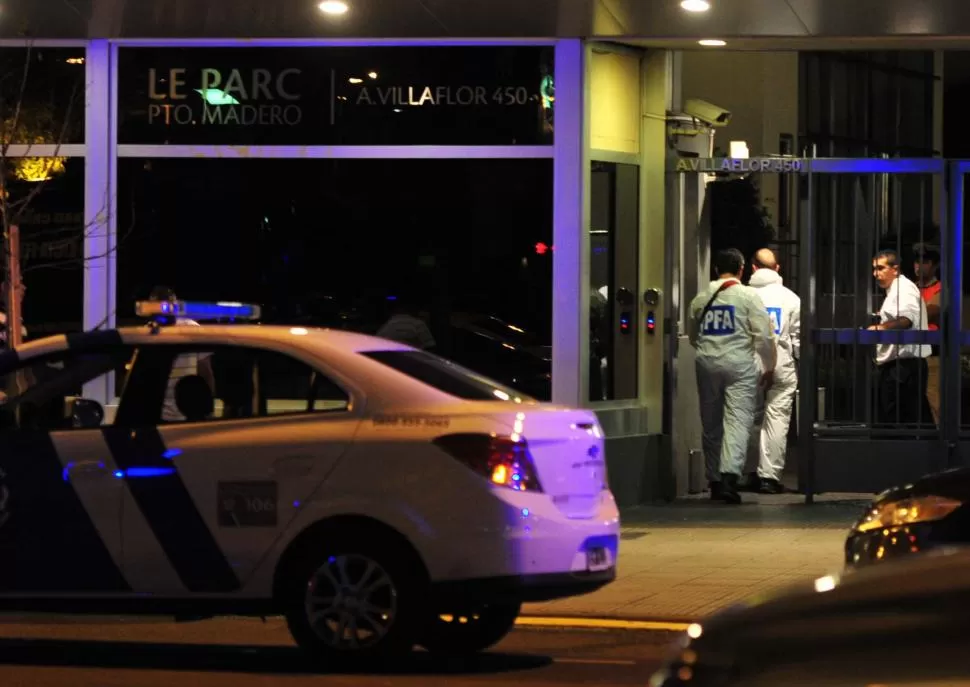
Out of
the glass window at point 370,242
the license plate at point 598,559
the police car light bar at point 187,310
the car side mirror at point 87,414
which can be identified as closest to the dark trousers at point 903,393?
the glass window at point 370,242

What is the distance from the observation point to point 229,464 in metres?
8.59

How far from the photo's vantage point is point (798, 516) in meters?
14.6

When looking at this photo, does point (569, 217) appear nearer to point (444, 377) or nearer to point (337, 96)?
point (337, 96)

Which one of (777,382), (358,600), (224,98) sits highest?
(224,98)

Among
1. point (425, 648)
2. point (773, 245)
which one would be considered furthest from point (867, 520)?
point (773, 245)

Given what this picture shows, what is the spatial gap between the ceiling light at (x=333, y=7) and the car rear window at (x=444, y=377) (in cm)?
551

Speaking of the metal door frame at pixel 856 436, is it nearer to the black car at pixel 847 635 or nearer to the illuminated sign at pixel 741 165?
the illuminated sign at pixel 741 165

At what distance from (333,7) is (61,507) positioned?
A: 628cm

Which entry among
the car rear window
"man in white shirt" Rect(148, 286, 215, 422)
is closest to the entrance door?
the car rear window

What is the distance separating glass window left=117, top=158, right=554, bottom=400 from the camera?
564 inches

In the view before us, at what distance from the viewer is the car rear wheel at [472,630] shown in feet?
30.0

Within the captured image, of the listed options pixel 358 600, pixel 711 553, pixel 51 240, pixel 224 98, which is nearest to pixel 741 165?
pixel 711 553

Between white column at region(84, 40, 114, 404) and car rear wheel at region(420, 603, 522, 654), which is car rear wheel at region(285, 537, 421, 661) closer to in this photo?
car rear wheel at region(420, 603, 522, 654)

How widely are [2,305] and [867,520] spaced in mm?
8171
